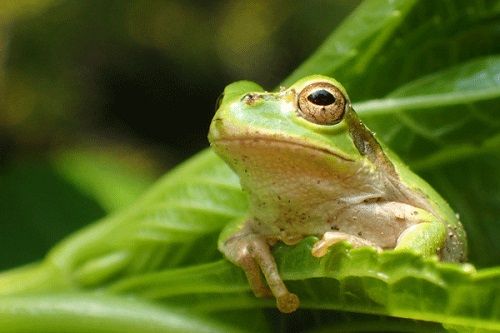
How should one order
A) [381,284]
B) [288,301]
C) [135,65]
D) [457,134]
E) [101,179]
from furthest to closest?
[135,65] → [101,179] → [457,134] → [288,301] → [381,284]

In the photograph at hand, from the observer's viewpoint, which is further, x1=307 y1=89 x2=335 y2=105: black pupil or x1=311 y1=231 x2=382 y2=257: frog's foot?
x1=307 y1=89 x2=335 y2=105: black pupil

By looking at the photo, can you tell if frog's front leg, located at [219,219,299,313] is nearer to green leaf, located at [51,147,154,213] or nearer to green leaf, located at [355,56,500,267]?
green leaf, located at [355,56,500,267]

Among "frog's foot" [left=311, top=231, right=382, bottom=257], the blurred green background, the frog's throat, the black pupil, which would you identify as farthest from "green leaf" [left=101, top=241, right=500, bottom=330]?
the blurred green background

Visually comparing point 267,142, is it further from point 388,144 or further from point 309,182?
point 388,144

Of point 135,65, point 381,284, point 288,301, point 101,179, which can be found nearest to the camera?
point 381,284

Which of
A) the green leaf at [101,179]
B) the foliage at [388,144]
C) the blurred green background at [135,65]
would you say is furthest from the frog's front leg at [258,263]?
the blurred green background at [135,65]

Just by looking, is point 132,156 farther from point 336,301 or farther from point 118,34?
point 336,301

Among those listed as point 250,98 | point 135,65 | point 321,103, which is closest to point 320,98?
point 321,103
